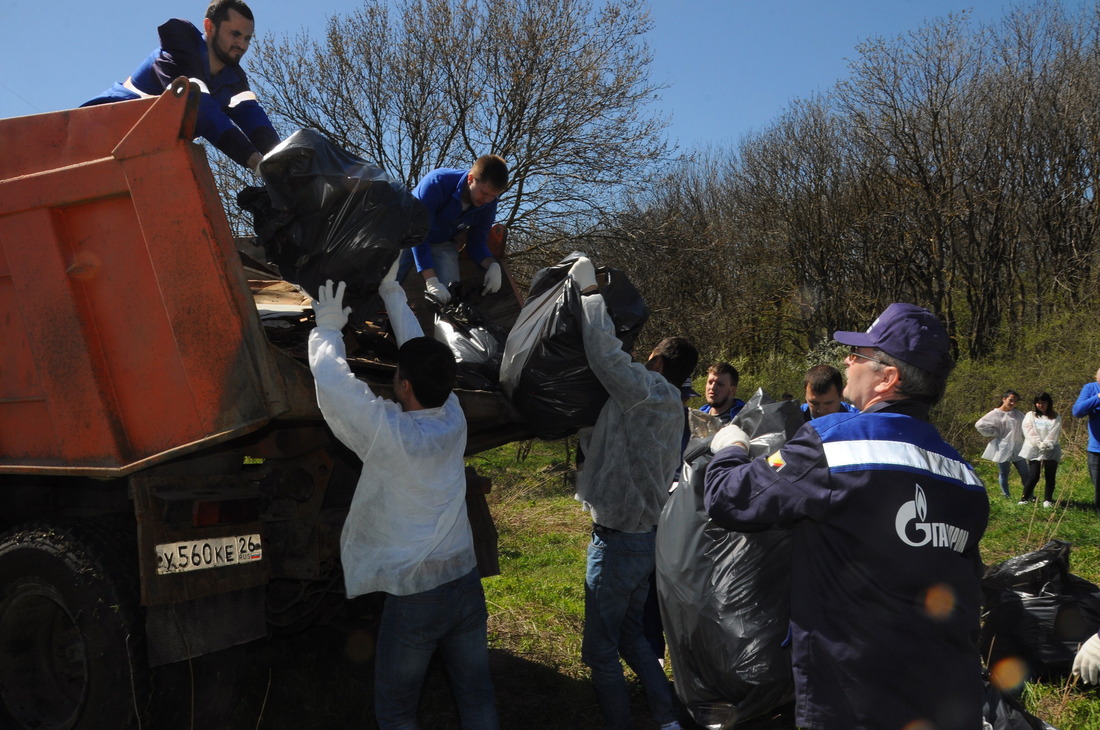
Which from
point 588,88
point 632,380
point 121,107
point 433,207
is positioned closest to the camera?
point 121,107

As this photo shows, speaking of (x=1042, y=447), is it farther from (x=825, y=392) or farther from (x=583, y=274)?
(x=583, y=274)

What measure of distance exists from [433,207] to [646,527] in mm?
1869

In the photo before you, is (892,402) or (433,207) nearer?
(892,402)

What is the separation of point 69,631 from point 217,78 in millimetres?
2347

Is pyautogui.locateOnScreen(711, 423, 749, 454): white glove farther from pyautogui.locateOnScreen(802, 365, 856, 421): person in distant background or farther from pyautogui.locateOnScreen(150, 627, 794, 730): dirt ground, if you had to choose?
pyautogui.locateOnScreen(802, 365, 856, 421): person in distant background

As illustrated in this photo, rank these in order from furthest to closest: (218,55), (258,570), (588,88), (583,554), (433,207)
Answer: (588,88) → (583,554) → (433,207) → (218,55) → (258,570)

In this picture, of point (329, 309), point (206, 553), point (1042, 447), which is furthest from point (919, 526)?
point (1042, 447)

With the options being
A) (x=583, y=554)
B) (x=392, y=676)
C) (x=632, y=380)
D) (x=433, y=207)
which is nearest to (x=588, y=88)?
(x=583, y=554)

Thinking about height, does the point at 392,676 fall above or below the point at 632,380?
below

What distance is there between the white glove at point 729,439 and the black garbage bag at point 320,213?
3.94 feet

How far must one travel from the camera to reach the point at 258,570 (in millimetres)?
2744

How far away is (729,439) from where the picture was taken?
2373mm

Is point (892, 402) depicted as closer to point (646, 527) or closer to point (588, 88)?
point (646, 527)

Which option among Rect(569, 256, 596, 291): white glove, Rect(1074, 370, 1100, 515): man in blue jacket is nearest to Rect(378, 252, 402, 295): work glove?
Rect(569, 256, 596, 291): white glove
